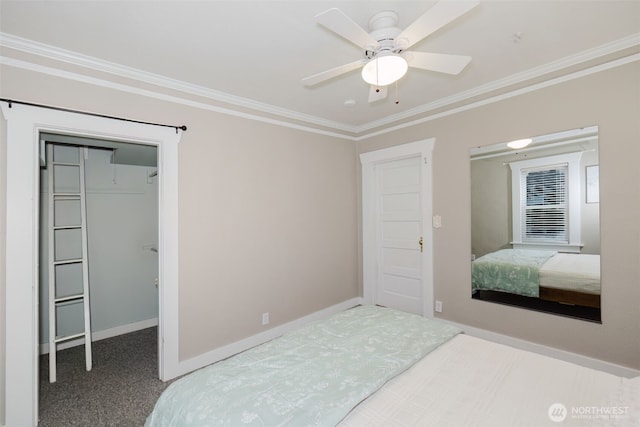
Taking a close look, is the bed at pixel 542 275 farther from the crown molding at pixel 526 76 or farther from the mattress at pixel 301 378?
the crown molding at pixel 526 76

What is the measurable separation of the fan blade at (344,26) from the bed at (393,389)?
5.27 ft

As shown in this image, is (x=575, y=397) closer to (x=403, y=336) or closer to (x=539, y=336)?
(x=403, y=336)

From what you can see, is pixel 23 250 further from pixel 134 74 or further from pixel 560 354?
pixel 560 354

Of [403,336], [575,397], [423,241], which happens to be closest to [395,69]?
[403,336]

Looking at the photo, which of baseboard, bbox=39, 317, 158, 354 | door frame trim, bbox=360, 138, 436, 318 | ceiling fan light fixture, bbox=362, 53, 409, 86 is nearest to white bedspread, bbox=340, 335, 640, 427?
ceiling fan light fixture, bbox=362, 53, 409, 86

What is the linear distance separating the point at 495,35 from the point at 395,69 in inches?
35.8

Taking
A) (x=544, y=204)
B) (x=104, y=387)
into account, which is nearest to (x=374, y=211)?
(x=544, y=204)

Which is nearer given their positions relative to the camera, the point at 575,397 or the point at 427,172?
the point at 575,397

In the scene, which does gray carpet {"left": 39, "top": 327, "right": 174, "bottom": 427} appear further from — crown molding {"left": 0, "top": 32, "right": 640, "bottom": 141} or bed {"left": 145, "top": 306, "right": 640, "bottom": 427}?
crown molding {"left": 0, "top": 32, "right": 640, "bottom": 141}

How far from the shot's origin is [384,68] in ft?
5.33

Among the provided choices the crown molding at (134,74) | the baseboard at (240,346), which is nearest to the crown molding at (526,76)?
the crown molding at (134,74)

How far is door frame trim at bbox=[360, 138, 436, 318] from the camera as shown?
325cm

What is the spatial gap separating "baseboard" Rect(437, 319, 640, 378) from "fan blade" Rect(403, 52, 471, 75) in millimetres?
2442

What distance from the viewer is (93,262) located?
3207mm
